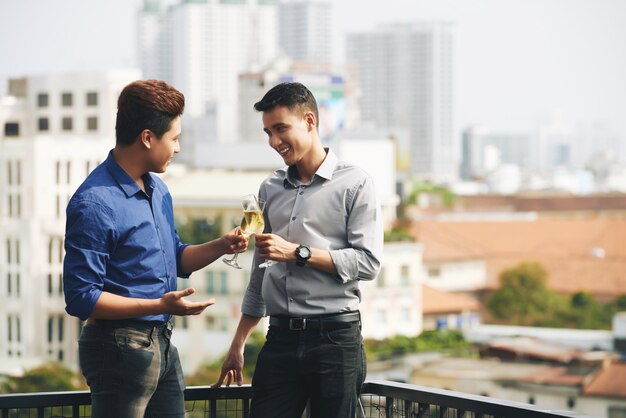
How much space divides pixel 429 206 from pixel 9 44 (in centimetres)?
4529

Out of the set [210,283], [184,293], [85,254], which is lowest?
[210,283]

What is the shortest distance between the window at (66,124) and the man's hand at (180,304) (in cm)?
8108

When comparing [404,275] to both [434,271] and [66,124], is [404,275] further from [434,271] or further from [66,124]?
[66,124]

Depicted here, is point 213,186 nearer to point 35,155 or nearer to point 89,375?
point 35,155

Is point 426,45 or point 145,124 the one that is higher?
point 426,45

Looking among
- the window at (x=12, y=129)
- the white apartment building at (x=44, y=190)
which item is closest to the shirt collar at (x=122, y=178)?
the white apartment building at (x=44, y=190)

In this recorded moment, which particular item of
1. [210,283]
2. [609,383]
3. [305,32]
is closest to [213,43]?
[305,32]

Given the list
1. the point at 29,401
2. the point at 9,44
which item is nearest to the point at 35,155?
the point at 9,44

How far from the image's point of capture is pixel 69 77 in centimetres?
8219

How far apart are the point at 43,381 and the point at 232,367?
63.1 metres

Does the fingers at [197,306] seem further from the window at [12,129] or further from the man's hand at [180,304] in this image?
the window at [12,129]

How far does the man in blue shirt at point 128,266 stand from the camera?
10.7ft

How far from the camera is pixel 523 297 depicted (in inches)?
3681

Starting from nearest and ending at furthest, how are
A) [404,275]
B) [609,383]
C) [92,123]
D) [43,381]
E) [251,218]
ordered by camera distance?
1. [251,218]
2. [609,383]
3. [43,381]
4. [404,275]
5. [92,123]
